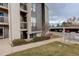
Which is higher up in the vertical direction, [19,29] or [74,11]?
[74,11]

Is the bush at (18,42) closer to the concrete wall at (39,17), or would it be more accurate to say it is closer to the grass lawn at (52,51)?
the grass lawn at (52,51)

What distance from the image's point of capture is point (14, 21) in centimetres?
272

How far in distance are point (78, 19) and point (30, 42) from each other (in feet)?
2.76

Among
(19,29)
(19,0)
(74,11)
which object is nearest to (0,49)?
(19,29)

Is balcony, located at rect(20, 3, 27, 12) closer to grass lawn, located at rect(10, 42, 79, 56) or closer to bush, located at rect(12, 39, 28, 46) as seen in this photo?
bush, located at rect(12, 39, 28, 46)

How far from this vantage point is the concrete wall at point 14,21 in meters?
2.70

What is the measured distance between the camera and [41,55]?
2.70 m

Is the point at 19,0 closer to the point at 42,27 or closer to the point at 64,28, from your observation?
the point at 42,27

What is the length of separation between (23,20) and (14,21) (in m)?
0.14

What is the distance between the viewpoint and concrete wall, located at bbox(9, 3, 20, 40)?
2703mm

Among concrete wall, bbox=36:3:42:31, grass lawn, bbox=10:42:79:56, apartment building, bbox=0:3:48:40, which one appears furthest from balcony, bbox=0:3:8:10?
grass lawn, bbox=10:42:79:56

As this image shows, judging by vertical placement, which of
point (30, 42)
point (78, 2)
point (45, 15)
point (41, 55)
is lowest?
point (41, 55)

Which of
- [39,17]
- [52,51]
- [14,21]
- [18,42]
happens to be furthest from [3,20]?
[52,51]

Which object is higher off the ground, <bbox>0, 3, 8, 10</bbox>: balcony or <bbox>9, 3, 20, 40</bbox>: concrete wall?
<bbox>0, 3, 8, 10</bbox>: balcony
